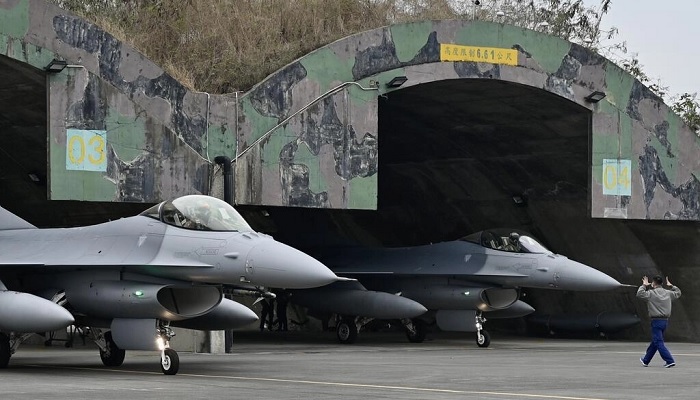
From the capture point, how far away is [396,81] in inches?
984

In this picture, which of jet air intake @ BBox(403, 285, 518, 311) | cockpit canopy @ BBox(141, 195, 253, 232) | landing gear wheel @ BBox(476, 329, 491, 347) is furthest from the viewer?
jet air intake @ BBox(403, 285, 518, 311)

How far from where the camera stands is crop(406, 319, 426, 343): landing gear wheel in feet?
95.0

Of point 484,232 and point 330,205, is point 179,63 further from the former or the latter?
point 484,232

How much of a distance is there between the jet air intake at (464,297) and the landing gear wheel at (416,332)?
2.21 ft

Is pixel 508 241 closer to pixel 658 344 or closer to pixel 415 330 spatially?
pixel 415 330

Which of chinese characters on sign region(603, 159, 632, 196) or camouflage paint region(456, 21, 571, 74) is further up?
camouflage paint region(456, 21, 571, 74)

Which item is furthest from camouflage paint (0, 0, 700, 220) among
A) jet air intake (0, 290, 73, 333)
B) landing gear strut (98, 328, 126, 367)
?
jet air intake (0, 290, 73, 333)

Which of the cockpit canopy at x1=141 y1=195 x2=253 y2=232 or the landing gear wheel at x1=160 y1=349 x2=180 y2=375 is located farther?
the cockpit canopy at x1=141 y1=195 x2=253 y2=232

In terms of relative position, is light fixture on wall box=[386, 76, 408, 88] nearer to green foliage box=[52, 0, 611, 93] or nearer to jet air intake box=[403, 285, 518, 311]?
green foliage box=[52, 0, 611, 93]

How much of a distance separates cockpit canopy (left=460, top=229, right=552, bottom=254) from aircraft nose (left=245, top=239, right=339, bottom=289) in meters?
11.4

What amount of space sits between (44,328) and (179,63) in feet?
34.2

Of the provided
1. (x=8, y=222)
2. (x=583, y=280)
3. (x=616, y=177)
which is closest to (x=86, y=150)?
(x=8, y=222)

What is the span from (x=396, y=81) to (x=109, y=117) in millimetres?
6249

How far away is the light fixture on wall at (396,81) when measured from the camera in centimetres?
2498
